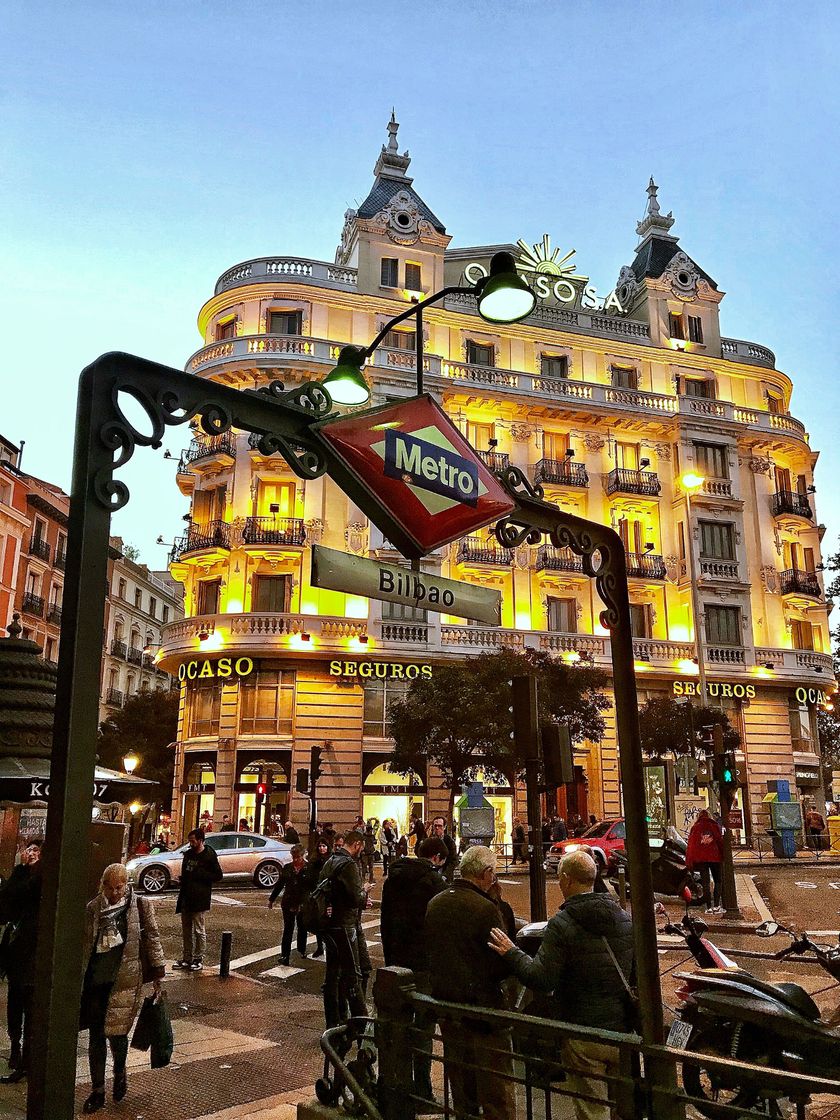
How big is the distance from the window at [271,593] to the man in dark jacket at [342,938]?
25.4 metres

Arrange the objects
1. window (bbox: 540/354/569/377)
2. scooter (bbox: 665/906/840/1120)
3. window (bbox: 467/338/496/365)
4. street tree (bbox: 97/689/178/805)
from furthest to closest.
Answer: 1. street tree (bbox: 97/689/178/805)
2. window (bbox: 540/354/569/377)
3. window (bbox: 467/338/496/365)
4. scooter (bbox: 665/906/840/1120)

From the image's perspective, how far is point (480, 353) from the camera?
131 ft

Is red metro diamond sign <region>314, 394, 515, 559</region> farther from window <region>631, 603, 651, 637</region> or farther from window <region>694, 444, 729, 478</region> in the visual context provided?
window <region>694, 444, 729, 478</region>

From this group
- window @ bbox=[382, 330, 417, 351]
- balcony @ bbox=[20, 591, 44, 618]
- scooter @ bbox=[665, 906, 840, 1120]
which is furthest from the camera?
balcony @ bbox=[20, 591, 44, 618]

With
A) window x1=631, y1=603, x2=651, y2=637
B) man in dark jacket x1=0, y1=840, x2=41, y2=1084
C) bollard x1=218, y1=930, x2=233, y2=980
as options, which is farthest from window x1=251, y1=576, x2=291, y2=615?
man in dark jacket x1=0, y1=840, x2=41, y2=1084

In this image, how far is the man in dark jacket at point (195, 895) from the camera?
11797 millimetres

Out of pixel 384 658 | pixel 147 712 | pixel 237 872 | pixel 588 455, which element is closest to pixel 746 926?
pixel 237 872

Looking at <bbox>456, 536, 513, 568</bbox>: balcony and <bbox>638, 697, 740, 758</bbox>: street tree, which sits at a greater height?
<bbox>456, 536, 513, 568</bbox>: balcony

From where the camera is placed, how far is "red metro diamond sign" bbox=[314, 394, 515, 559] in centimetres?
504

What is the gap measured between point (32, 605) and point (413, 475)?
4511 centimetres

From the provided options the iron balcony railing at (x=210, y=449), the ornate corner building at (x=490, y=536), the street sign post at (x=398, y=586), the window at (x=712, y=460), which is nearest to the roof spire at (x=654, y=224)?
the ornate corner building at (x=490, y=536)

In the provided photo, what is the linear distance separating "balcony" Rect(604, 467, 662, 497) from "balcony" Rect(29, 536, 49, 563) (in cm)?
2868

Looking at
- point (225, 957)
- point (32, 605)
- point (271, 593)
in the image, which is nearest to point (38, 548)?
point (32, 605)

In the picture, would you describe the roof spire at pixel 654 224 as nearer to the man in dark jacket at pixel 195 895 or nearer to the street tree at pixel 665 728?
the street tree at pixel 665 728
